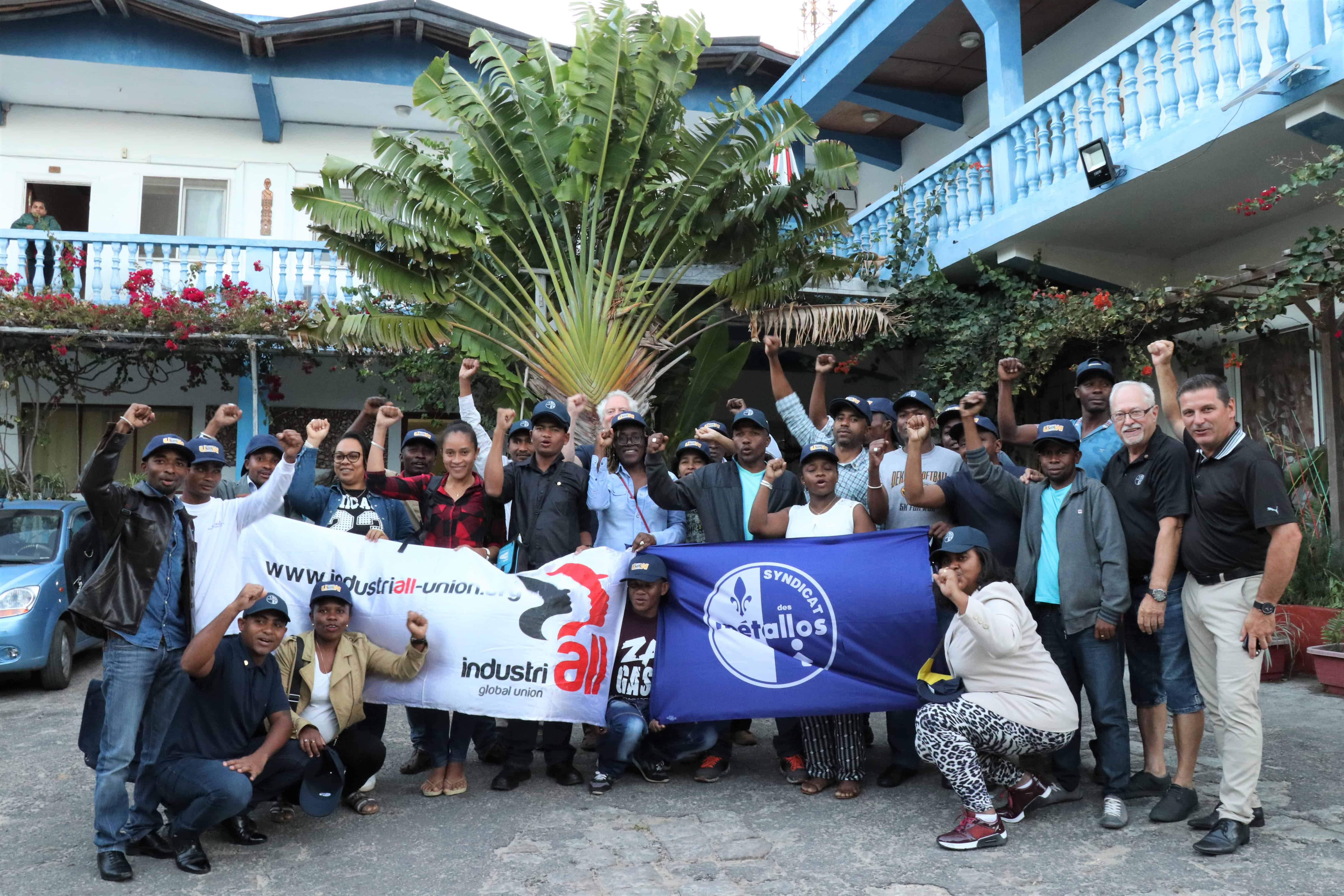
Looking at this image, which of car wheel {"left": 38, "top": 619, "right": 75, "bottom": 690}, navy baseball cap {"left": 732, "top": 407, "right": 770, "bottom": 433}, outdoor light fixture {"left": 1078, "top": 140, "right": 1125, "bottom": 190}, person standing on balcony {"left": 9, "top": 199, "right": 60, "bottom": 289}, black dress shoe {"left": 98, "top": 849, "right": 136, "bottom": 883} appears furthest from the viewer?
person standing on balcony {"left": 9, "top": 199, "right": 60, "bottom": 289}

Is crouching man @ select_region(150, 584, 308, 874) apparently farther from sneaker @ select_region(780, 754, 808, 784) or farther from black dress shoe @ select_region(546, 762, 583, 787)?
sneaker @ select_region(780, 754, 808, 784)

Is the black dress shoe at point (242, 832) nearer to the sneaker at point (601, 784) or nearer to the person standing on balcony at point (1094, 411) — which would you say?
the sneaker at point (601, 784)

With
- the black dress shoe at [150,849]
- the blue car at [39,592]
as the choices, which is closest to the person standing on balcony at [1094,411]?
the black dress shoe at [150,849]

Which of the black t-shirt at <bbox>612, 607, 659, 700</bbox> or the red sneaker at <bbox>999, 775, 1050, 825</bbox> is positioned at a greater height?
the black t-shirt at <bbox>612, 607, 659, 700</bbox>

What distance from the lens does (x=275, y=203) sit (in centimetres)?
1507

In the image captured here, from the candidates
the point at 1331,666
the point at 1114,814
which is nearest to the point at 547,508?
the point at 1114,814

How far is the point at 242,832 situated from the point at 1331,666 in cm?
710

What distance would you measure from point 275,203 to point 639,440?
11.5 metres

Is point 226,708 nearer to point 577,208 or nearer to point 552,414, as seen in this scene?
point 552,414

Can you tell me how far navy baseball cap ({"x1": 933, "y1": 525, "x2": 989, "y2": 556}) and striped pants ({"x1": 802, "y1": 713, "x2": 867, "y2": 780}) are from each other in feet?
3.60

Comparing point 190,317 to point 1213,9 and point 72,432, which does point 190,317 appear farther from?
point 1213,9

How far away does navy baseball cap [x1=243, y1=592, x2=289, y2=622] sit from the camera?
445 centimetres

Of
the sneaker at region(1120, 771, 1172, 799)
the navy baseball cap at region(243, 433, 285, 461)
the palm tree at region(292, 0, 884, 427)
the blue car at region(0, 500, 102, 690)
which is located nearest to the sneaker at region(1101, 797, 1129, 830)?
the sneaker at region(1120, 771, 1172, 799)

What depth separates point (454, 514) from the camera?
5.75 m
